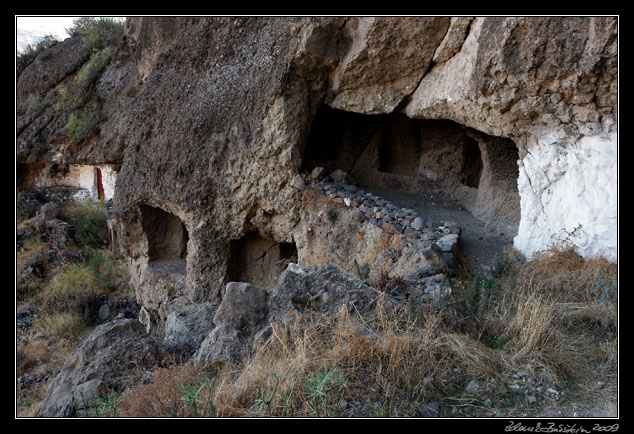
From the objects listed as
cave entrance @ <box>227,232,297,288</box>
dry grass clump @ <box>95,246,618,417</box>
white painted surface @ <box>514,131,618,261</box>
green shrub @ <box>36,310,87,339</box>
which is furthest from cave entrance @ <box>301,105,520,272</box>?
green shrub @ <box>36,310,87,339</box>

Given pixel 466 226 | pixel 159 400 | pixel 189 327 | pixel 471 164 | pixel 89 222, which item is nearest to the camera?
pixel 159 400

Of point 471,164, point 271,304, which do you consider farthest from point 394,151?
point 271,304

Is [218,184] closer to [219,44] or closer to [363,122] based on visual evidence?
[219,44]

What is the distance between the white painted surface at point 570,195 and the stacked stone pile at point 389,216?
2.83 feet

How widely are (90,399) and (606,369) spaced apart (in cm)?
321

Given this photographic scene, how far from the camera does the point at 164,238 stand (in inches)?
348

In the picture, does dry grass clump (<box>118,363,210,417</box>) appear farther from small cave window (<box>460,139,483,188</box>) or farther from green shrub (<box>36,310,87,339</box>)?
green shrub (<box>36,310,87,339</box>)

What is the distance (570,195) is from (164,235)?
266 inches

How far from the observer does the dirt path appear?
5402 millimetres

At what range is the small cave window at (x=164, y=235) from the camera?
28.2ft

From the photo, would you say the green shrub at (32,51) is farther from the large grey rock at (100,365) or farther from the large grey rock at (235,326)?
the large grey rock at (235,326)

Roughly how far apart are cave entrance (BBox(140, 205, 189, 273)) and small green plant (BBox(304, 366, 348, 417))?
6323mm

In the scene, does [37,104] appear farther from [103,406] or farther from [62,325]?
[103,406]

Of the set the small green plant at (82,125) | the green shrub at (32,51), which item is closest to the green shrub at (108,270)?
the small green plant at (82,125)
